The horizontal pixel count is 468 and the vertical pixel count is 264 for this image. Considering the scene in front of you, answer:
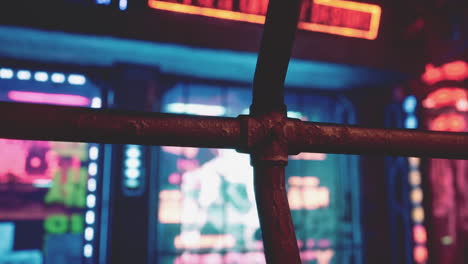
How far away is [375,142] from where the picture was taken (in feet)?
2.03

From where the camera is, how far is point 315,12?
4301 mm

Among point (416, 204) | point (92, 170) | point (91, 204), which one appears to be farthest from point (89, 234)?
point (416, 204)

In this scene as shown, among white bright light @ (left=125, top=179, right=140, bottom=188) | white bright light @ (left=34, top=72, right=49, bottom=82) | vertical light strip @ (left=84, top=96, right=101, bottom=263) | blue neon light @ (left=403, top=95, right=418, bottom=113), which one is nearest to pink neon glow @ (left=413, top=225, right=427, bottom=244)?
blue neon light @ (left=403, top=95, right=418, bottom=113)

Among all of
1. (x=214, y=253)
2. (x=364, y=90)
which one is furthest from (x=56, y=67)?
(x=364, y=90)

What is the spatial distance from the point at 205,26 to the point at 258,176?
3.73 m

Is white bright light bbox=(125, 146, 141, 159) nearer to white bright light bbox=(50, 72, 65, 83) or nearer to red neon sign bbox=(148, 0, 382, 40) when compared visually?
white bright light bbox=(50, 72, 65, 83)

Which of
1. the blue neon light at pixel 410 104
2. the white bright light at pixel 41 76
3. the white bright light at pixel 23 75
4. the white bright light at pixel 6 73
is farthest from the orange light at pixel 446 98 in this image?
the white bright light at pixel 6 73

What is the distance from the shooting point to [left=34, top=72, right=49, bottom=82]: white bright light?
4.66m

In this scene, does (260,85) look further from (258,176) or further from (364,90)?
(364,90)

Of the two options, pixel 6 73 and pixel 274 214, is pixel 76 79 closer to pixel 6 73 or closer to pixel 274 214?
pixel 6 73

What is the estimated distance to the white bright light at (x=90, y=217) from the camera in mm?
4594

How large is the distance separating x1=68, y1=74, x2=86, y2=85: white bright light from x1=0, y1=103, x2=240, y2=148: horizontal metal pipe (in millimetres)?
4654

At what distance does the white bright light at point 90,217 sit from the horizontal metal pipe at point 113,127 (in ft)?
14.5

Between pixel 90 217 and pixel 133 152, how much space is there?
3.03ft
